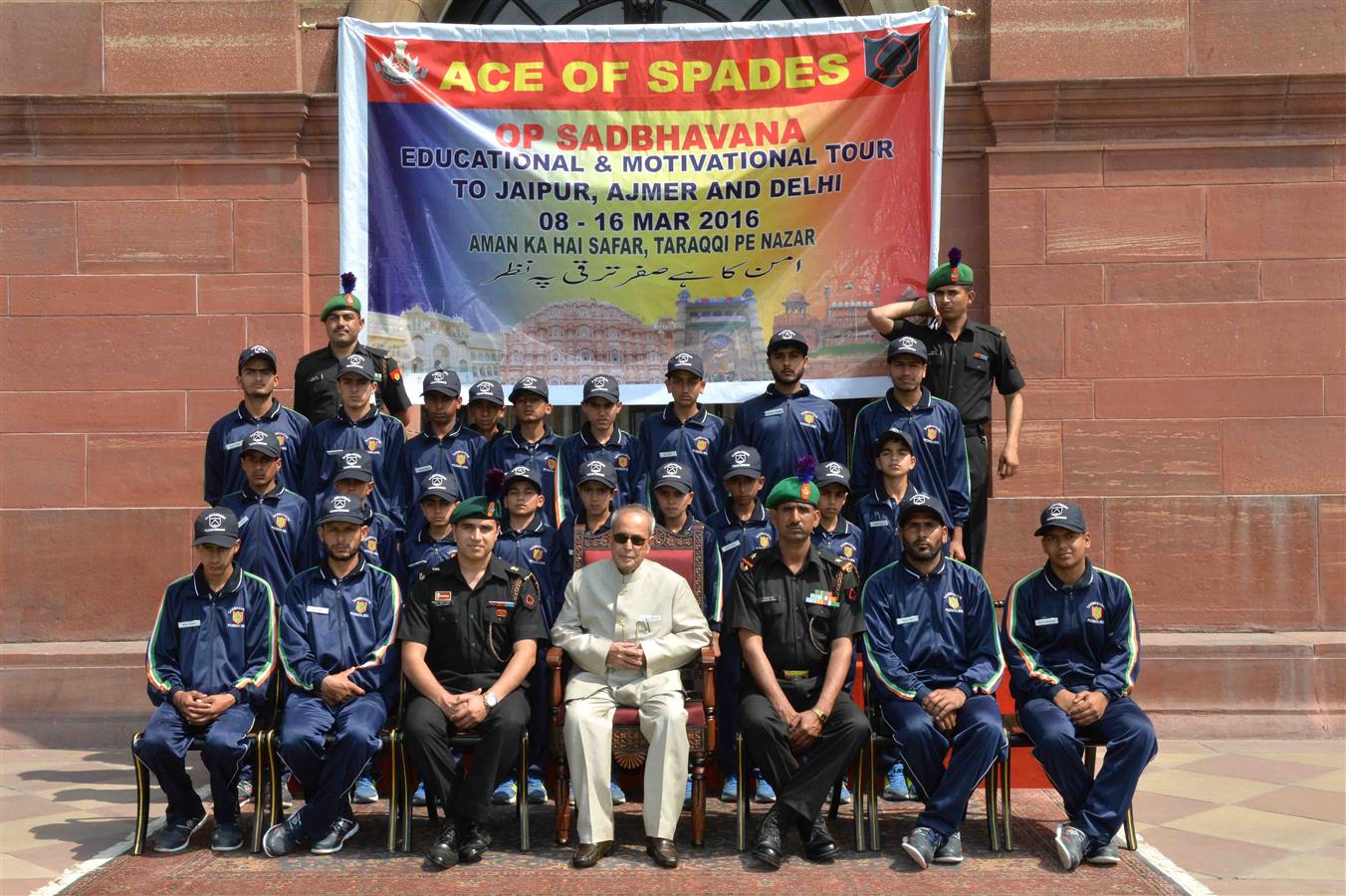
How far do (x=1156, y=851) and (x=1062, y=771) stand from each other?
1.89 feet

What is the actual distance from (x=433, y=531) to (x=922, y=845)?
283 centimetres

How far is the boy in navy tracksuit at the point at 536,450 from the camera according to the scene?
7059mm

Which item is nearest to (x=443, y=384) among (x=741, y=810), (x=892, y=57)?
(x=741, y=810)

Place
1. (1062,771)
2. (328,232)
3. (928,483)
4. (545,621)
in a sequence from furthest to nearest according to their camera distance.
Result: (328,232)
(928,483)
(545,621)
(1062,771)

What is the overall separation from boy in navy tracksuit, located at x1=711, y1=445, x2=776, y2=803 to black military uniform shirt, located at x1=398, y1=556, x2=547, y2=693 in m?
0.95

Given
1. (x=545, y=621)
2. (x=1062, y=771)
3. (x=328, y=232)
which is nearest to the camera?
(x=1062, y=771)

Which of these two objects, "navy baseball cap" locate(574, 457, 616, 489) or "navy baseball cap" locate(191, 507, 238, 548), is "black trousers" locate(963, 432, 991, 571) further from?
"navy baseball cap" locate(191, 507, 238, 548)

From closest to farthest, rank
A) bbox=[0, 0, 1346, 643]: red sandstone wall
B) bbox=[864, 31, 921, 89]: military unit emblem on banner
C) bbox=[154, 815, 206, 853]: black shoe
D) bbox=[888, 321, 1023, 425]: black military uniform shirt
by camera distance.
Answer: bbox=[154, 815, 206, 853]: black shoe
bbox=[888, 321, 1023, 425]: black military uniform shirt
bbox=[864, 31, 921, 89]: military unit emblem on banner
bbox=[0, 0, 1346, 643]: red sandstone wall

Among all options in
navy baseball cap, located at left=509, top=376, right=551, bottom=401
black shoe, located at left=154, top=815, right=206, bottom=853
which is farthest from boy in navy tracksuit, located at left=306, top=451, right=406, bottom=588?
black shoe, located at left=154, top=815, right=206, bottom=853

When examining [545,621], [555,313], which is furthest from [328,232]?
[545,621]

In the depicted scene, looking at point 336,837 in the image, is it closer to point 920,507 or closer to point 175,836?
point 175,836

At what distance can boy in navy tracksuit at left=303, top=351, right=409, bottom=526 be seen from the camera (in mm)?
6988

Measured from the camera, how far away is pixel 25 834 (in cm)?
619

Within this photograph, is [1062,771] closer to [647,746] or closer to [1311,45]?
[647,746]
